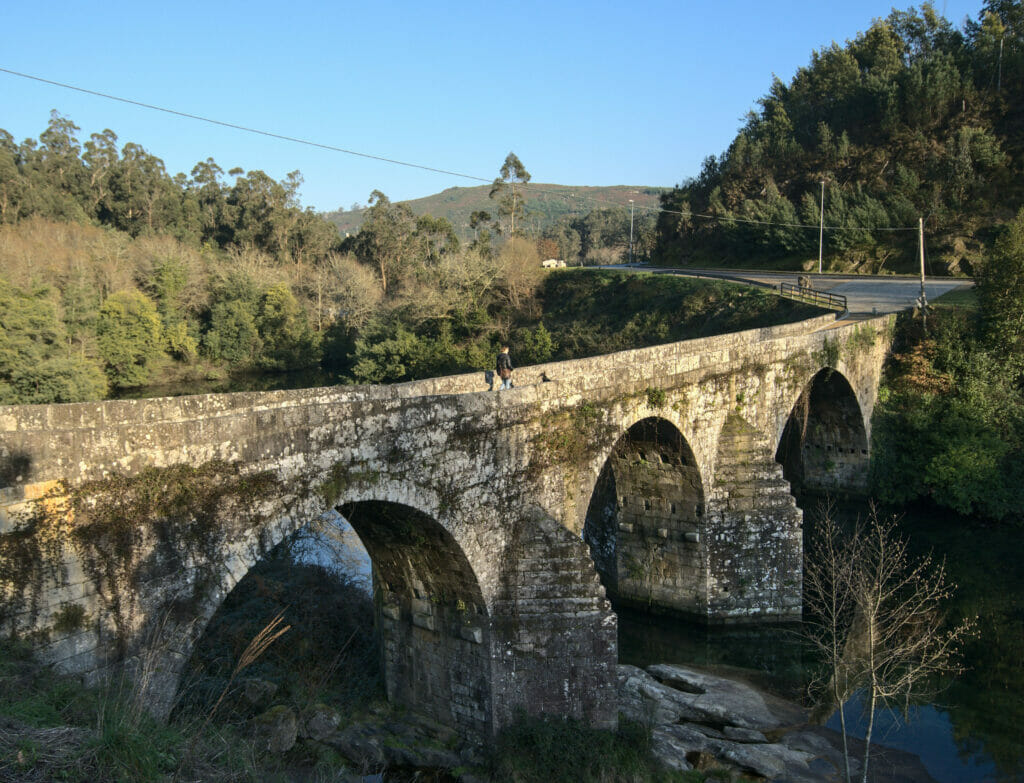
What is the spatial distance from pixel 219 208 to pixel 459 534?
5769 centimetres

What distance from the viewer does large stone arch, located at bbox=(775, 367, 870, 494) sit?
67.0 feet

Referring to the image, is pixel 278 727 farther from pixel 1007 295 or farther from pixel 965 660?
pixel 1007 295

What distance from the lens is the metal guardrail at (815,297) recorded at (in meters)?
26.3

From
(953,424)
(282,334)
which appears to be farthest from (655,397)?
(282,334)

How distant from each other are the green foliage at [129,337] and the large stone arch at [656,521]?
2816 centimetres

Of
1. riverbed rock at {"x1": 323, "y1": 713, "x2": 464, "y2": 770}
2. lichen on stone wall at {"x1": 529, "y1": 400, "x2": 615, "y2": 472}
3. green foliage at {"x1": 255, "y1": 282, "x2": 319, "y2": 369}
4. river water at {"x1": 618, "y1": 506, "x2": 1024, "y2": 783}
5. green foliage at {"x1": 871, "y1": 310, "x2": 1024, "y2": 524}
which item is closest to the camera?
riverbed rock at {"x1": 323, "y1": 713, "x2": 464, "y2": 770}

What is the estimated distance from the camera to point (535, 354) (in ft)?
117

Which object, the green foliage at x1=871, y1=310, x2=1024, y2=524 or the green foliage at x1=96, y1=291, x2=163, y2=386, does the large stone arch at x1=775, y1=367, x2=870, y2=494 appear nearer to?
the green foliage at x1=871, y1=310, x2=1024, y2=524

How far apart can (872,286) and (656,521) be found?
20740 millimetres

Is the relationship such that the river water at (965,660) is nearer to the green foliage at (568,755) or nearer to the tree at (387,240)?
the green foliage at (568,755)

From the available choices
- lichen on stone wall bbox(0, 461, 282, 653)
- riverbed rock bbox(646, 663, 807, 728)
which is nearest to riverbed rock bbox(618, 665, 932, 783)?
riverbed rock bbox(646, 663, 807, 728)

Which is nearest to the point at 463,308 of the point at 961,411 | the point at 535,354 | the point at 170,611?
the point at 535,354

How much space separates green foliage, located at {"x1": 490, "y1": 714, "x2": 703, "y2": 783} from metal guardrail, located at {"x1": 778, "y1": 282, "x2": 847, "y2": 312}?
63.2 ft

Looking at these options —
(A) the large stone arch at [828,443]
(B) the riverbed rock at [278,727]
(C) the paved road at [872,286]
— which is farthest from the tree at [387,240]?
(B) the riverbed rock at [278,727]
